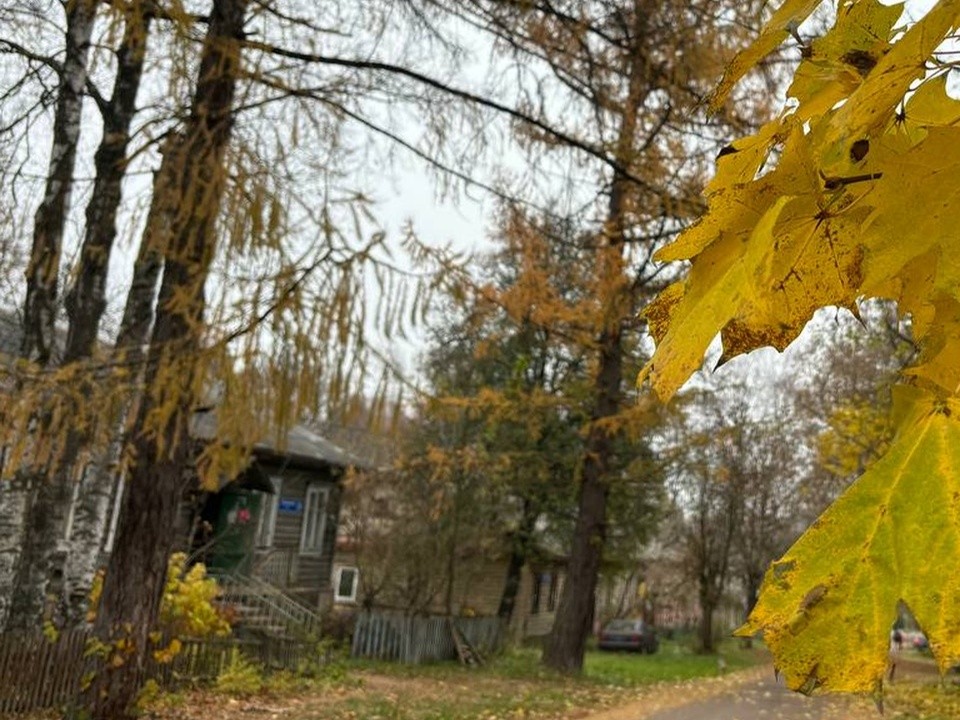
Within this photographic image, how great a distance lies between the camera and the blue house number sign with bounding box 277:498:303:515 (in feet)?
67.3

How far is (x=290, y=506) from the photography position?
20688mm

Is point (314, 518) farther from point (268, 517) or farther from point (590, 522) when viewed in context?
point (590, 522)

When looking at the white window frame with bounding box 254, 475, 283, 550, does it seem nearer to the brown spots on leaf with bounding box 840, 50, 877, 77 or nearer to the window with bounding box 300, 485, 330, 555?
the window with bounding box 300, 485, 330, 555

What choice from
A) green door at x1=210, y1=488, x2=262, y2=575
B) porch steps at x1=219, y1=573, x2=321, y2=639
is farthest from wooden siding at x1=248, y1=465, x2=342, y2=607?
porch steps at x1=219, y1=573, x2=321, y2=639

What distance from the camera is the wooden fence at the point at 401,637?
16.1 metres

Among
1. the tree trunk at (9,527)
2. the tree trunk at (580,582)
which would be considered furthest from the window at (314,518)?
the tree trunk at (9,527)

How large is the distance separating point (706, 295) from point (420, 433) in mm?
19878

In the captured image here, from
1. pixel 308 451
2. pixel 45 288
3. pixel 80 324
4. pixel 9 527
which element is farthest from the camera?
pixel 308 451

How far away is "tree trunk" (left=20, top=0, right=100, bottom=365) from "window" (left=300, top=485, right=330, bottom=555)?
13300mm

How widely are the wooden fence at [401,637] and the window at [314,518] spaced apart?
488 centimetres

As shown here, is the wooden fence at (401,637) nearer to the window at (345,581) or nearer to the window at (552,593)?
the window at (345,581)

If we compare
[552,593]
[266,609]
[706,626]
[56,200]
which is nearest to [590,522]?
[266,609]

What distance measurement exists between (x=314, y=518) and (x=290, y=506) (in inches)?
47.9

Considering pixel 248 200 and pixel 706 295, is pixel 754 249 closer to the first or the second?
pixel 706 295
